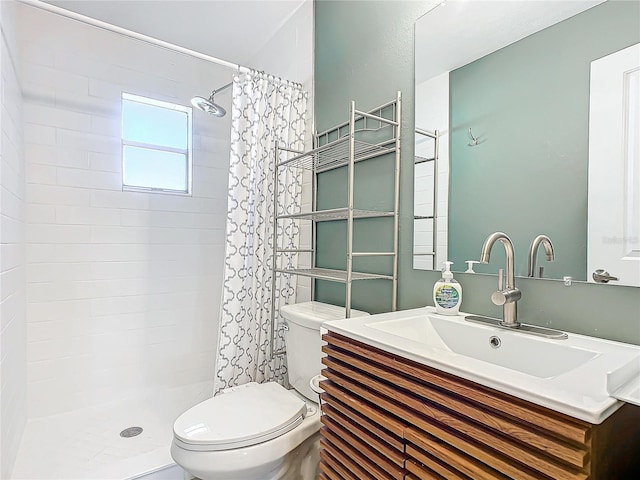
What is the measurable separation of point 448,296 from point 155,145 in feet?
7.45

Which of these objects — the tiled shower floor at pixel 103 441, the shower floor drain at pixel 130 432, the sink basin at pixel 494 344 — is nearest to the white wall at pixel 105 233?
the tiled shower floor at pixel 103 441

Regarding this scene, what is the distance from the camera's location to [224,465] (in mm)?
1176

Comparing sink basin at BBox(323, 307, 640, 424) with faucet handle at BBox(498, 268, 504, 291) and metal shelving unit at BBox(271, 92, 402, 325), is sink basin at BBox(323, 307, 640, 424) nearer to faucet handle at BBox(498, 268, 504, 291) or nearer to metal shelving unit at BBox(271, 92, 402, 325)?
faucet handle at BBox(498, 268, 504, 291)

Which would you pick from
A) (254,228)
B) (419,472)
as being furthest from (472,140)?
(254,228)

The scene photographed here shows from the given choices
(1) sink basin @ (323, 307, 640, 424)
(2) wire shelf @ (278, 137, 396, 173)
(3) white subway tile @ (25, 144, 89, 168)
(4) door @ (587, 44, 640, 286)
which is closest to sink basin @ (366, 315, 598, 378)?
(1) sink basin @ (323, 307, 640, 424)

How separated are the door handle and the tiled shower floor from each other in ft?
5.94

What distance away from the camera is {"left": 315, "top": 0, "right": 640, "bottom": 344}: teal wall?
0.91m

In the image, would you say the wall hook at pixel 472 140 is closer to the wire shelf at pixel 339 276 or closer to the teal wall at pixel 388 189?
the teal wall at pixel 388 189

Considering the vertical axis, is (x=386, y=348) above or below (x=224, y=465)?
above

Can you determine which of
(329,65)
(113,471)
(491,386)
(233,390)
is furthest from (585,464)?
(329,65)

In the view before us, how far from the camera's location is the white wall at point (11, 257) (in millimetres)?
1422

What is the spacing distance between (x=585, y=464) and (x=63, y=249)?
256 centimetres

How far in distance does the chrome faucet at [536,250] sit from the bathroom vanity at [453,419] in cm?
23

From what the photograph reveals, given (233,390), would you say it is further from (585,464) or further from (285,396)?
Answer: (585,464)
